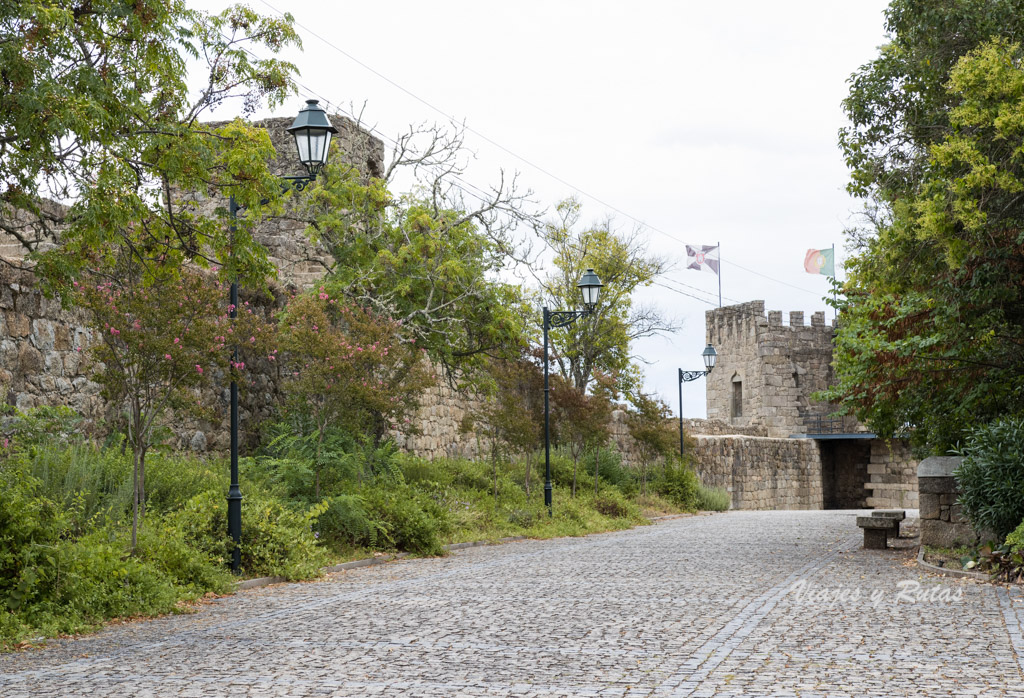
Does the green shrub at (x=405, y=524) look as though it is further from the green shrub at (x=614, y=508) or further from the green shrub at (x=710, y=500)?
the green shrub at (x=710, y=500)

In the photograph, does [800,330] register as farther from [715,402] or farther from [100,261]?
[100,261]

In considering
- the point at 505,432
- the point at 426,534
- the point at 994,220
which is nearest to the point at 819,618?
the point at 994,220

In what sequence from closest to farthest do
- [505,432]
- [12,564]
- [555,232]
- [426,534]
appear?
[12,564] < [426,534] < [505,432] < [555,232]

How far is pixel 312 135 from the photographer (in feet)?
36.5

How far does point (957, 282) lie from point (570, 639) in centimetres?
722

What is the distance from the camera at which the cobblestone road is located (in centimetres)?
548

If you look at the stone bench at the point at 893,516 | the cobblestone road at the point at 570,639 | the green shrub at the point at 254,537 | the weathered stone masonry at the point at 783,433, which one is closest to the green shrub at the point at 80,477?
the green shrub at the point at 254,537

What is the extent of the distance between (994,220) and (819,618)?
230 inches

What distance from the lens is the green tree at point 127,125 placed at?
706 centimetres

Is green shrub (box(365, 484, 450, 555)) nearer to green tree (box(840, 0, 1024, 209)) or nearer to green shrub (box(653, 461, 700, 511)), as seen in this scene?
green tree (box(840, 0, 1024, 209))

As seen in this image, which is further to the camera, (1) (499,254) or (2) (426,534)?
(1) (499,254)

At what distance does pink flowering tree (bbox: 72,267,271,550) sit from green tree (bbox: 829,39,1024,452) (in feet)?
24.8

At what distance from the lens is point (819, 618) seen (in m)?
7.80

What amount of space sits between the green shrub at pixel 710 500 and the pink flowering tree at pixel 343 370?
549 inches
